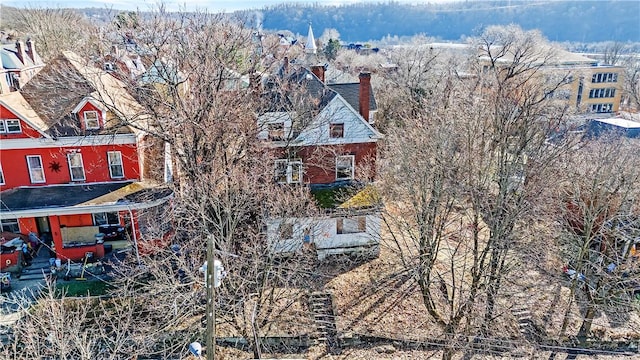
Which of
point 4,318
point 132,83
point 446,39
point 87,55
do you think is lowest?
point 4,318

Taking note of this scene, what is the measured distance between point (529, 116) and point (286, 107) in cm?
1261

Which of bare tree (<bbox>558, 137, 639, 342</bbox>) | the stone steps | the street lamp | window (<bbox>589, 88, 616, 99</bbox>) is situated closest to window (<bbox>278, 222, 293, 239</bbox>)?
the stone steps

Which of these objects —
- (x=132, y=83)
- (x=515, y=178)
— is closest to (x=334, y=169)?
(x=515, y=178)

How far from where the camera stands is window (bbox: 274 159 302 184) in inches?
968

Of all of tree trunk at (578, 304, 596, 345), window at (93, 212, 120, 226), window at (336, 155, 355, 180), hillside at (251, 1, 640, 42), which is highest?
hillside at (251, 1, 640, 42)

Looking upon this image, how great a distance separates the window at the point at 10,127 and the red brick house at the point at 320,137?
1305 cm

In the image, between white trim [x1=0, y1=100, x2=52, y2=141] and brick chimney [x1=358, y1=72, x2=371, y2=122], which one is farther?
brick chimney [x1=358, y1=72, x2=371, y2=122]

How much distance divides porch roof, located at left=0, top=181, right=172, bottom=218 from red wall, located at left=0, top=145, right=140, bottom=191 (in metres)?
0.45

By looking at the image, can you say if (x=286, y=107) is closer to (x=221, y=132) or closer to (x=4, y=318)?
(x=221, y=132)

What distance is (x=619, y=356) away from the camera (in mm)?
18547

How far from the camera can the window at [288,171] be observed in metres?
24.6

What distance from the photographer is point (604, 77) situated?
2222 inches

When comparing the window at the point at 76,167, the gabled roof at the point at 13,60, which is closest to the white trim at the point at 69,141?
the window at the point at 76,167

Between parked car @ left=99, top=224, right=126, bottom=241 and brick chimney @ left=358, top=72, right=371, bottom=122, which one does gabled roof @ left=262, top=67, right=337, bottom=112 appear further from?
parked car @ left=99, top=224, right=126, bottom=241
